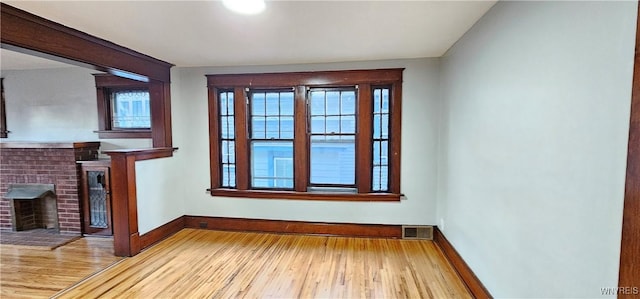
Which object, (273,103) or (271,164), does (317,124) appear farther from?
(271,164)

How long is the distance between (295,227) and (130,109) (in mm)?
2885

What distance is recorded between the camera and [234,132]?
13.3 ft

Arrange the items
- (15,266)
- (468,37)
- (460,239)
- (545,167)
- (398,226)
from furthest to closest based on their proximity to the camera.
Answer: (398,226)
(15,266)
(460,239)
(468,37)
(545,167)

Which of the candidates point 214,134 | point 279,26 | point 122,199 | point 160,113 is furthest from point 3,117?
point 279,26

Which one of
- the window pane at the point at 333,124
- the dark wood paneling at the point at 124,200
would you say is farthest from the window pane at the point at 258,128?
the dark wood paneling at the point at 124,200

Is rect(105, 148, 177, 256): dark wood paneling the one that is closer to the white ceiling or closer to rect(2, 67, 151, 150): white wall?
rect(2, 67, 151, 150): white wall

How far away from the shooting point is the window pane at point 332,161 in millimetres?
3949

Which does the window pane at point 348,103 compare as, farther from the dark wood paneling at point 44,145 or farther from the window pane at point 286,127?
the dark wood paneling at point 44,145

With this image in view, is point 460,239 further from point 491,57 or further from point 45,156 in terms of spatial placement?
point 45,156

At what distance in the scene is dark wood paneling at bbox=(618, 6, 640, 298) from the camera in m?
0.98

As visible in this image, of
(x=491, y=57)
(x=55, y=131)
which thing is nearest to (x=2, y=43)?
(x=55, y=131)

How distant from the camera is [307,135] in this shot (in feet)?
12.8

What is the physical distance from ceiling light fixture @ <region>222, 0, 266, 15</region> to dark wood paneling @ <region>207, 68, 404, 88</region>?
5.37 feet

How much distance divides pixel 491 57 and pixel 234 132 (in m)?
3.13
